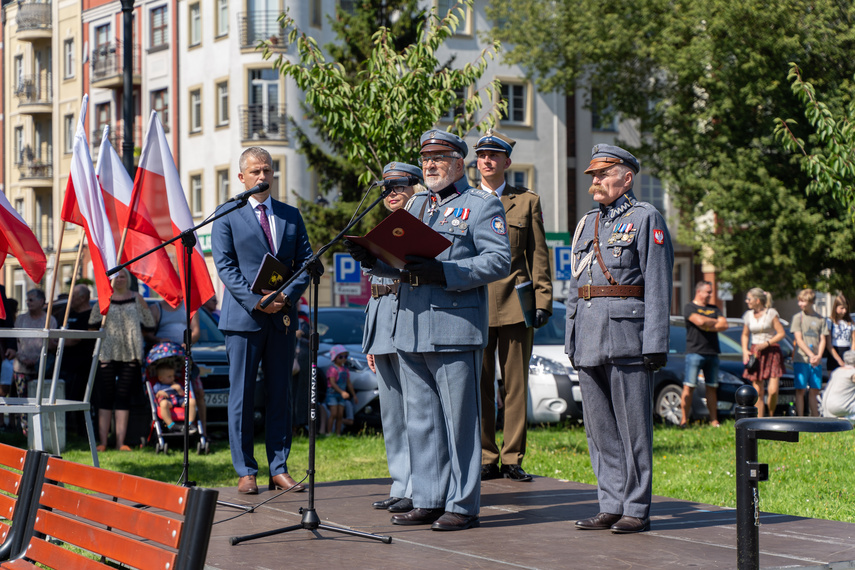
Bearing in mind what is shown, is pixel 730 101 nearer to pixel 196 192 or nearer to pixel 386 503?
pixel 196 192

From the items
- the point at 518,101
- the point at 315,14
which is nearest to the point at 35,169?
the point at 315,14

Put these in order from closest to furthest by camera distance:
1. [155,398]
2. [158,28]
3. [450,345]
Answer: [450,345] < [155,398] < [158,28]

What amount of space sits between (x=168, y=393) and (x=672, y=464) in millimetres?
5413

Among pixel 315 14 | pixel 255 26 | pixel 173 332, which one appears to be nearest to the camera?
pixel 173 332

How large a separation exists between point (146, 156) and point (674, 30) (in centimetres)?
3150

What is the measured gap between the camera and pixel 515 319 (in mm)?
8555

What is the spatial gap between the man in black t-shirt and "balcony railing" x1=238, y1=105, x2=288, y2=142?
99.2ft

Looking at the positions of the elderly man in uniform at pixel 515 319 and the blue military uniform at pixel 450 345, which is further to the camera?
the elderly man in uniform at pixel 515 319

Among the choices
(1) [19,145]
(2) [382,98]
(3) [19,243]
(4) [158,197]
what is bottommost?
(3) [19,243]

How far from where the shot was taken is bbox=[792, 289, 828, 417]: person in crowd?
1733cm

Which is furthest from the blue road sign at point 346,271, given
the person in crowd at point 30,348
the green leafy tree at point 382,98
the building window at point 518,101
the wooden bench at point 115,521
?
the building window at point 518,101

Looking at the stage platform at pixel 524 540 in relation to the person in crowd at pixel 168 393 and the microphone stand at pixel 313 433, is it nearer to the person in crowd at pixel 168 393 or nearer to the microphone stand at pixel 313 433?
the microphone stand at pixel 313 433

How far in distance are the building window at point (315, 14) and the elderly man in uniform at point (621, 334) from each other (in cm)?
3909

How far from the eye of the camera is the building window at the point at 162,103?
4866cm
